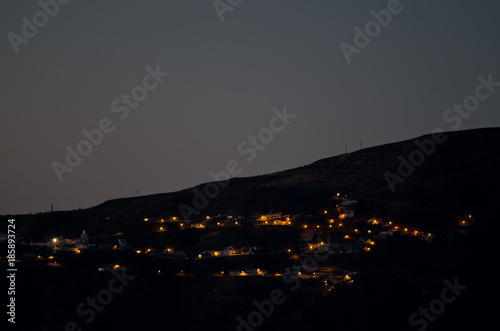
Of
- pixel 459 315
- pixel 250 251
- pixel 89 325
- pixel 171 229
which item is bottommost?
pixel 459 315

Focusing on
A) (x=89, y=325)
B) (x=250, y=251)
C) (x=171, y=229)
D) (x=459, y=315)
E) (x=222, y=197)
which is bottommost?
(x=459, y=315)

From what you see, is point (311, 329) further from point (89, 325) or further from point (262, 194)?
point (262, 194)

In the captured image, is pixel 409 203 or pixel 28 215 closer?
pixel 409 203

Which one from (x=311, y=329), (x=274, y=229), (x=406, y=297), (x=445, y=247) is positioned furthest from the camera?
(x=274, y=229)

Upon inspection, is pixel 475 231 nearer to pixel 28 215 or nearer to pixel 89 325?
pixel 89 325

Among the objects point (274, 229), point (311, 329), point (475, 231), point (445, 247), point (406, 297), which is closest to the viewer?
point (311, 329)

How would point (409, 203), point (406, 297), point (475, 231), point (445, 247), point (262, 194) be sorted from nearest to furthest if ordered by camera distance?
point (406, 297)
point (445, 247)
point (475, 231)
point (409, 203)
point (262, 194)

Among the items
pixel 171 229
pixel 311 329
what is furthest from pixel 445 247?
pixel 171 229

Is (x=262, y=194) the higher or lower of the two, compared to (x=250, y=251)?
higher

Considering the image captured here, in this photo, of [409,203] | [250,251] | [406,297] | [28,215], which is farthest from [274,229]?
[28,215]
